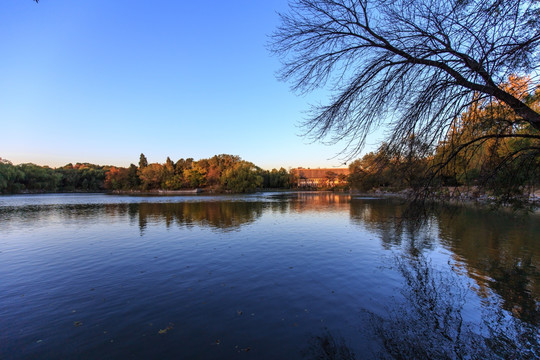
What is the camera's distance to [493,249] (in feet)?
41.6

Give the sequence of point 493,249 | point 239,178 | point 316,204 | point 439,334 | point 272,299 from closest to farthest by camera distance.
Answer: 1. point 439,334
2. point 272,299
3. point 493,249
4. point 316,204
5. point 239,178

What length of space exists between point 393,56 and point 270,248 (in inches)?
419

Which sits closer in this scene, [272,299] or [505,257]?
[272,299]

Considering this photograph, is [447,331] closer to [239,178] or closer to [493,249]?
[493,249]

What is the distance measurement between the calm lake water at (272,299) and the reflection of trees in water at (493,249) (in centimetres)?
8

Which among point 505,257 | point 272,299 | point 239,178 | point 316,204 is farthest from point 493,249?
point 239,178

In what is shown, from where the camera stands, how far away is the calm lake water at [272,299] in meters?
5.01

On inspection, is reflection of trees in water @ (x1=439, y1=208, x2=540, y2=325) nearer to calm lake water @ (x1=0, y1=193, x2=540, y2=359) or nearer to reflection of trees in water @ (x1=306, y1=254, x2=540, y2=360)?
calm lake water @ (x1=0, y1=193, x2=540, y2=359)

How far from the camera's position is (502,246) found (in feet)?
43.6

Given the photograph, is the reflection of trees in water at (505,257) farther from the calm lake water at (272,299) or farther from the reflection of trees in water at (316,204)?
the reflection of trees in water at (316,204)

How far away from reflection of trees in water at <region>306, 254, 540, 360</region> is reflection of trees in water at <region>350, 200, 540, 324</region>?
90cm

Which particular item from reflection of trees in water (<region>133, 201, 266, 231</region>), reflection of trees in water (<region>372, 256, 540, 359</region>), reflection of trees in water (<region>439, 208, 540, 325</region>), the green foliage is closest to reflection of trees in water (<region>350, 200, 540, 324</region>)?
reflection of trees in water (<region>439, 208, 540, 325</region>)

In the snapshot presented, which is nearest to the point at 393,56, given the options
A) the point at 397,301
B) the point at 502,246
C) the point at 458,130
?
the point at 458,130

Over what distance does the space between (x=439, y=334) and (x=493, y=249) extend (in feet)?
34.0
